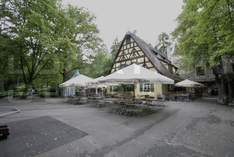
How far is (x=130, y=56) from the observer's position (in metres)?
24.7

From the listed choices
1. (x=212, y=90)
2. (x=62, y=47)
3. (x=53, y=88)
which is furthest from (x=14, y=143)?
(x=212, y=90)

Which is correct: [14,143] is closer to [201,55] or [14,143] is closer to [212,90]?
[201,55]

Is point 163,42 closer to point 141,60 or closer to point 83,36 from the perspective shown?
point 141,60

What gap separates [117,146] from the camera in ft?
15.0

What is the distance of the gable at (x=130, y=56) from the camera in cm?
2311

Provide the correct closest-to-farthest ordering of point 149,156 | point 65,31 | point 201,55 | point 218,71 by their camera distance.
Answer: point 149,156 → point 201,55 → point 218,71 → point 65,31

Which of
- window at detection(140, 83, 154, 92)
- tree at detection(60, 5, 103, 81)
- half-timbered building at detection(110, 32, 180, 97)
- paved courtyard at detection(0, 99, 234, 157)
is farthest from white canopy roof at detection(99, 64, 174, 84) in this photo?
tree at detection(60, 5, 103, 81)

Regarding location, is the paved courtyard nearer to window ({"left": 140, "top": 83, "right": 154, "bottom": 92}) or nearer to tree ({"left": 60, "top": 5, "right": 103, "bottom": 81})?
window ({"left": 140, "top": 83, "right": 154, "bottom": 92})

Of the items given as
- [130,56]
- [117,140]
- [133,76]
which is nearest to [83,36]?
[130,56]

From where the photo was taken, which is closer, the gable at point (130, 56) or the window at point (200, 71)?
the gable at point (130, 56)

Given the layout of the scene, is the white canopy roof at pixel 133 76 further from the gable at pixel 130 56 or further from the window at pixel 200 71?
the window at pixel 200 71

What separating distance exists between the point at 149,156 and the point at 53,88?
27.3 m

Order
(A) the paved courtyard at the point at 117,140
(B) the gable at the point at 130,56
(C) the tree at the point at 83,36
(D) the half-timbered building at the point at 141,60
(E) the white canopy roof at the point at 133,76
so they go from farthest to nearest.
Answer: (C) the tree at the point at 83,36
(B) the gable at the point at 130,56
(D) the half-timbered building at the point at 141,60
(E) the white canopy roof at the point at 133,76
(A) the paved courtyard at the point at 117,140

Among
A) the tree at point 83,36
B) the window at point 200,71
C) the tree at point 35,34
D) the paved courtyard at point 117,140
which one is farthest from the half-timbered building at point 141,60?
the paved courtyard at point 117,140
